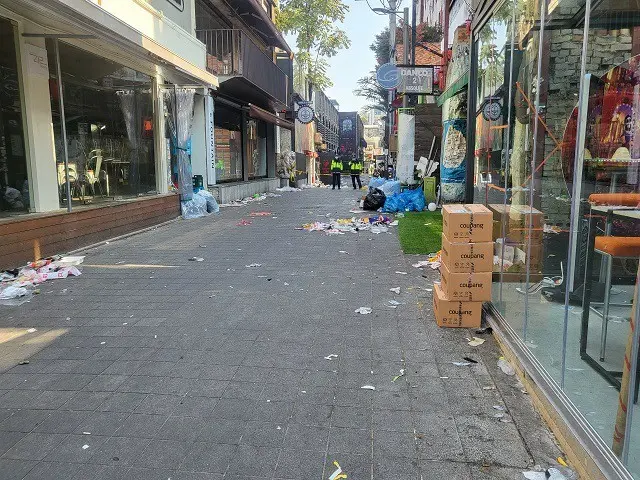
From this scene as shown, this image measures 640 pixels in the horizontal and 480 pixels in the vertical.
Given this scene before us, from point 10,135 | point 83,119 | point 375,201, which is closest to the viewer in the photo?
point 10,135

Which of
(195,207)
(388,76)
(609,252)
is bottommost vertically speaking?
(195,207)

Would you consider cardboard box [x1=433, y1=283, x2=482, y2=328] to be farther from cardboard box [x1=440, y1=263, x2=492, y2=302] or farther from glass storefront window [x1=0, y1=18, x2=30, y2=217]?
glass storefront window [x1=0, y1=18, x2=30, y2=217]

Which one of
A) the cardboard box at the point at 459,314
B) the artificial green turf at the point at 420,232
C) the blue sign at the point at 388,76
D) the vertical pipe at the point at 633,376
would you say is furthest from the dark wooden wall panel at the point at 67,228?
the blue sign at the point at 388,76

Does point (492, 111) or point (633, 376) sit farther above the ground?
point (492, 111)

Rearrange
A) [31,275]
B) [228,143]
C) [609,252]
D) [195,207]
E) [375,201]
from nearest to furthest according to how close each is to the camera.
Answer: [609,252] → [31,275] → [195,207] → [375,201] → [228,143]

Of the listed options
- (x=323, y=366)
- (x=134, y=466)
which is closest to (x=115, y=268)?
(x=323, y=366)

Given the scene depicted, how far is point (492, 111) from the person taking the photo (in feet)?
17.7

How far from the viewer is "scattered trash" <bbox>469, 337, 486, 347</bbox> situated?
4.25 metres

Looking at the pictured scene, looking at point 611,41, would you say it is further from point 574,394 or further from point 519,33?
Result: point 574,394

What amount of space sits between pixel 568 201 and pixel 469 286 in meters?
1.18

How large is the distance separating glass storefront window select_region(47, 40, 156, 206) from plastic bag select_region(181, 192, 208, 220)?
115cm

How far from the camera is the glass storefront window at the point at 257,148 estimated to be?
22.8 metres

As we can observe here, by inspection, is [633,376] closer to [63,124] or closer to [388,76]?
[63,124]

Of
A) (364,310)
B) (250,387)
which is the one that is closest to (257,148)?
(364,310)
